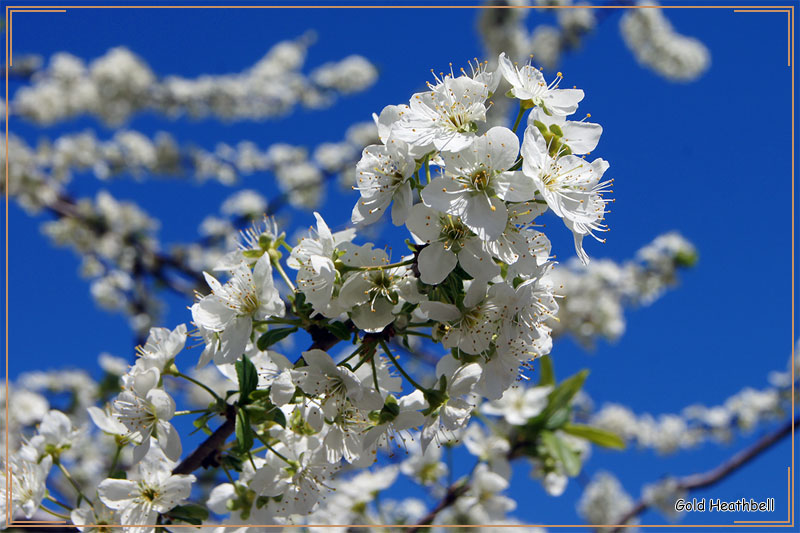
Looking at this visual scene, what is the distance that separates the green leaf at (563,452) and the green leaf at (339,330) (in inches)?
59.8

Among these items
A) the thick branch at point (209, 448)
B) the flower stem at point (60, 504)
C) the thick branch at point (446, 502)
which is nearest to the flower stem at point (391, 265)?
the thick branch at point (209, 448)

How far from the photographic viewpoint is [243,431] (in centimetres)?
139

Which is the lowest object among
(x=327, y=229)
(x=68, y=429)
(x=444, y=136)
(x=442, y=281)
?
(x=68, y=429)

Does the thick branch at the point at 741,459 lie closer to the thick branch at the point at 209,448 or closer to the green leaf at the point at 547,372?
the green leaf at the point at 547,372

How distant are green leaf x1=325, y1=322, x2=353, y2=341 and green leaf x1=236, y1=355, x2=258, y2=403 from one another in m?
0.21

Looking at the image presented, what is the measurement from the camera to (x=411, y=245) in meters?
1.38

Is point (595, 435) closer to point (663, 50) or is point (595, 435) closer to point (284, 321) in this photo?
point (284, 321)

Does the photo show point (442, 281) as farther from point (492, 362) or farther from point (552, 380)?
point (552, 380)

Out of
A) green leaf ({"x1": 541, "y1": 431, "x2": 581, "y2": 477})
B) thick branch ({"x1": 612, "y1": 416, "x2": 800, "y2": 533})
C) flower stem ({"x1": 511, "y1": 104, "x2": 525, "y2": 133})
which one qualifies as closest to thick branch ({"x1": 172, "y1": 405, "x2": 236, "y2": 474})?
flower stem ({"x1": 511, "y1": 104, "x2": 525, "y2": 133})

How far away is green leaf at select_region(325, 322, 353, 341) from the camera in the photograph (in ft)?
4.49

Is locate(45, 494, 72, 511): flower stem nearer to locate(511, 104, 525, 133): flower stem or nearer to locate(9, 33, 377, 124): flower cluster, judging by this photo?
locate(511, 104, 525, 133): flower stem

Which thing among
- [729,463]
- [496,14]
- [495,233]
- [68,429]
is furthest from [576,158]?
[496,14]

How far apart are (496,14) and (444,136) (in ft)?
17.9

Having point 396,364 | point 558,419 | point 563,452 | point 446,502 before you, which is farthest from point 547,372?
point 396,364
